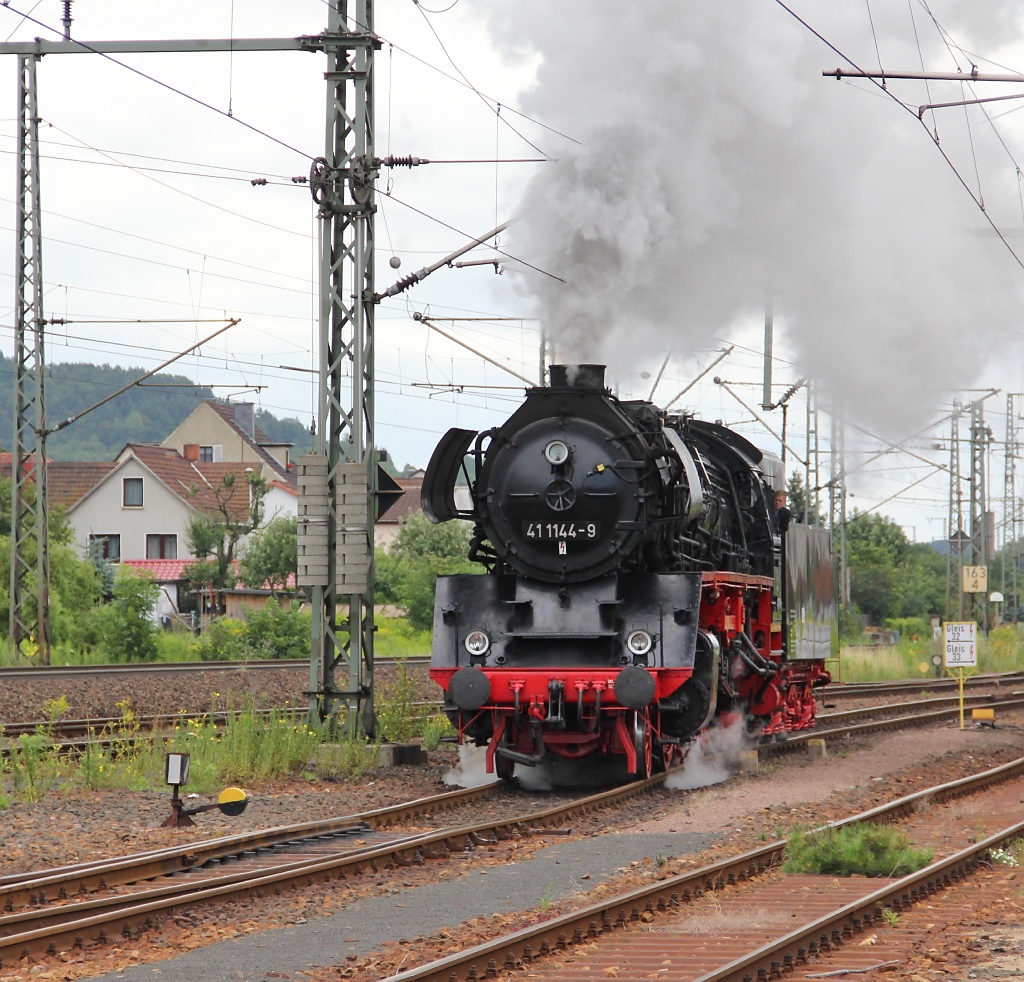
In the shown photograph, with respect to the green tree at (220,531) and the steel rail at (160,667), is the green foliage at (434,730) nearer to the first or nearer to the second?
the steel rail at (160,667)

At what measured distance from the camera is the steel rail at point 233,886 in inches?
255

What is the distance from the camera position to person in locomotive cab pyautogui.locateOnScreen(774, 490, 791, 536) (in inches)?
628

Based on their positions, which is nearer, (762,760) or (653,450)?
(653,450)

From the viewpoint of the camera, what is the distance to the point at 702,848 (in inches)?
368

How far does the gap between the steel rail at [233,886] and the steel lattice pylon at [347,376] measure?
379 cm

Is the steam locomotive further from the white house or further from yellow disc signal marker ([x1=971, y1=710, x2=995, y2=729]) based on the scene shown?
the white house

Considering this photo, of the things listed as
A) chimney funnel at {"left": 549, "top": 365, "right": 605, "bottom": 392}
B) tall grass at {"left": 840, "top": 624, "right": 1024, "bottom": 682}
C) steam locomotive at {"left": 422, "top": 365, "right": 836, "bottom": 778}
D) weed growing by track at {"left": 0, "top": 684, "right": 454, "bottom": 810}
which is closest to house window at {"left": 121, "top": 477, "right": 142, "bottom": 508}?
tall grass at {"left": 840, "top": 624, "right": 1024, "bottom": 682}

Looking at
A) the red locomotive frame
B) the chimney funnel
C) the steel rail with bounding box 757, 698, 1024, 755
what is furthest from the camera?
the steel rail with bounding box 757, 698, 1024, 755

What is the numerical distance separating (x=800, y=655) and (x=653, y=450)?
552 cm

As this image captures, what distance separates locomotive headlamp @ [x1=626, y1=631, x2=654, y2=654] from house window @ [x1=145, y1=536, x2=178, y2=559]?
4629 cm

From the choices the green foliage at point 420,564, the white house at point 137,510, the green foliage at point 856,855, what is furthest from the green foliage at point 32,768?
the white house at point 137,510

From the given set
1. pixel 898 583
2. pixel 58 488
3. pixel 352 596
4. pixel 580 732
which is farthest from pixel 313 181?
pixel 898 583

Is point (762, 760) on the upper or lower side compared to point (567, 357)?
lower

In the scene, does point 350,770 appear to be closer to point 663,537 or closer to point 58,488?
point 663,537
